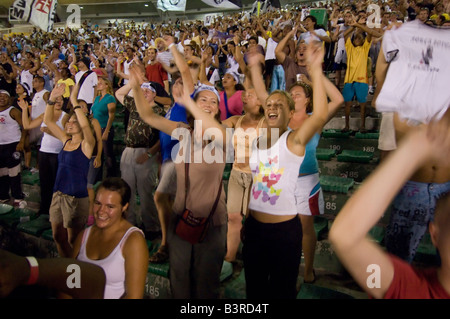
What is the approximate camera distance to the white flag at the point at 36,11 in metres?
7.28

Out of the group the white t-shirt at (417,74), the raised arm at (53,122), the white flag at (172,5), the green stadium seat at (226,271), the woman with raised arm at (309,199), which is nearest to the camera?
the white t-shirt at (417,74)

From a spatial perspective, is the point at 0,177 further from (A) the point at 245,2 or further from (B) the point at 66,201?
(A) the point at 245,2

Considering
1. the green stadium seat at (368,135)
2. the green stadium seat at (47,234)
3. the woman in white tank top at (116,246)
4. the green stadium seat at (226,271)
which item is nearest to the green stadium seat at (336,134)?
the green stadium seat at (368,135)

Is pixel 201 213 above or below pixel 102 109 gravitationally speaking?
below

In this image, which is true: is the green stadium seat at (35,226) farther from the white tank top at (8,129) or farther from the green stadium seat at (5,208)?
the white tank top at (8,129)

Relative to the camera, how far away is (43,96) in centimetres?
519

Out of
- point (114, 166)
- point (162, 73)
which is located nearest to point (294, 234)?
point (114, 166)

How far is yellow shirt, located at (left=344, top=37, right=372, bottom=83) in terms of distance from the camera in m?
4.60

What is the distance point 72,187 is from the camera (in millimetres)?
3117

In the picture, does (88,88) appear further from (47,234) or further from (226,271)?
(226,271)

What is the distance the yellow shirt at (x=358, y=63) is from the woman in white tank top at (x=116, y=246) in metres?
3.67

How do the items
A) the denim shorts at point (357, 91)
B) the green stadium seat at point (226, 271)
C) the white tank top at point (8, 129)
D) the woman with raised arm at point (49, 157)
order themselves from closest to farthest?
the green stadium seat at point (226, 271) < the woman with raised arm at point (49, 157) < the denim shorts at point (357, 91) < the white tank top at point (8, 129)

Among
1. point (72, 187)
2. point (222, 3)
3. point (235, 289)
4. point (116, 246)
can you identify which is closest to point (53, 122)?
point (72, 187)

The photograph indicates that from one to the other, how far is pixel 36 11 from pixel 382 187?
8.42 metres
